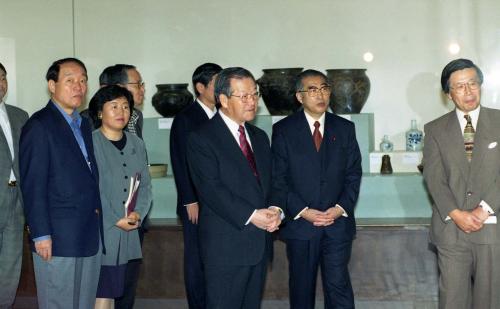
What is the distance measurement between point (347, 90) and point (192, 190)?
5.73 ft

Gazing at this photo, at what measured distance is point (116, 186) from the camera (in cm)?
429

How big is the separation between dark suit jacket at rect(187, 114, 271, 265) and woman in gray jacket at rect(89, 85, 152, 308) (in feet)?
1.91

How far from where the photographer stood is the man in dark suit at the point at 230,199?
3.83 meters

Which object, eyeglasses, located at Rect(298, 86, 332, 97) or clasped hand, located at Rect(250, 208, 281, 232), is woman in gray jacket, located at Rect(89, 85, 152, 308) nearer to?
clasped hand, located at Rect(250, 208, 281, 232)

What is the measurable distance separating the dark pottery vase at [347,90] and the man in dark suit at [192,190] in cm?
143

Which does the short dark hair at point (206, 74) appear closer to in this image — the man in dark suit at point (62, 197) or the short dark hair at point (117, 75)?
the short dark hair at point (117, 75)

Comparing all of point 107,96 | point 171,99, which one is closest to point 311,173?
point 107,96

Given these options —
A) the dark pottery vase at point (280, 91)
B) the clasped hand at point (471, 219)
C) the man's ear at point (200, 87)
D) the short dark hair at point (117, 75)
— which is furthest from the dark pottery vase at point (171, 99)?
the clasped hand at point (471, 219)

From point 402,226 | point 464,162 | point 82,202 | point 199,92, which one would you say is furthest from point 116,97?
point 402,226

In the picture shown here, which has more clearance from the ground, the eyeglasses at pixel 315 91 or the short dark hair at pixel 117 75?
the short dark hair at pixel 117 75

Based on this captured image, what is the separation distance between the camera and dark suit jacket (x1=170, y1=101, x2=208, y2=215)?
5.11m

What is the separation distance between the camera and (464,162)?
424 cm

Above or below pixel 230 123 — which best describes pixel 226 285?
below

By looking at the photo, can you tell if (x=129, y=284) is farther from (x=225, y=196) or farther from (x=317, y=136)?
(x=317, y=136)
